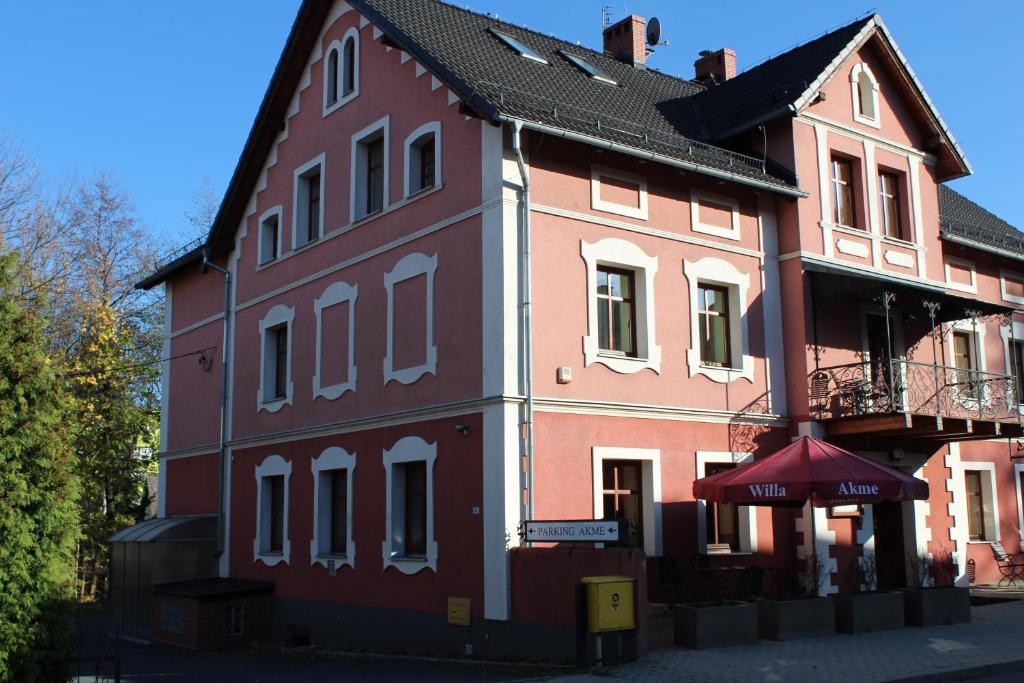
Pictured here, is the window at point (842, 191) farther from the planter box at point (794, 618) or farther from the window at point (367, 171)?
the window at point (367, 171)

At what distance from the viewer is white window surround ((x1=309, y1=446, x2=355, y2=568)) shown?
18.2m

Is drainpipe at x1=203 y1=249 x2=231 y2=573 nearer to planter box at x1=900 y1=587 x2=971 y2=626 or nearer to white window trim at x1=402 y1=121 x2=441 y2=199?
white window trim at x1=402 y1=121 x2=441 y2=199

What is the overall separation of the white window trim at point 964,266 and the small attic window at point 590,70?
830cm

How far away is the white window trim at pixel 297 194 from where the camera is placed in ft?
66.5

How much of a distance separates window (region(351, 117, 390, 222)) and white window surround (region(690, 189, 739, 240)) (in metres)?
5.58

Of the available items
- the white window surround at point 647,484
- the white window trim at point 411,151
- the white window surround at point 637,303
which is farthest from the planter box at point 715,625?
the white window trim at point 411,151

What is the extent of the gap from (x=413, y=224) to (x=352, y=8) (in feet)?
17.1

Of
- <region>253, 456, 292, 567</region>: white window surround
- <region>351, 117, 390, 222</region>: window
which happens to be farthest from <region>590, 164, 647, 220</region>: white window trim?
<region>253, 456, 292, 567</region>: white window surround

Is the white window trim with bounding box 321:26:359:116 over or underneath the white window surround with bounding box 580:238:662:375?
over

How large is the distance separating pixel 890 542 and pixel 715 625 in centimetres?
758

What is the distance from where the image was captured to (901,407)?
58.2 feet

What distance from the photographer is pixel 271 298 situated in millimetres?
21703

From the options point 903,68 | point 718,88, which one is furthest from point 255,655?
point 903,68

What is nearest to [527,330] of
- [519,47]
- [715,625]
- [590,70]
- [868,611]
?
[715,625]
